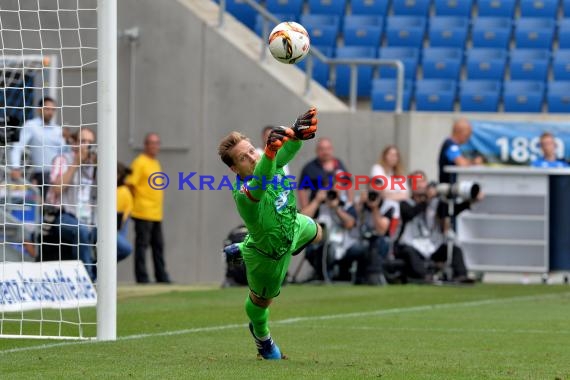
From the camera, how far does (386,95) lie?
22312 mm

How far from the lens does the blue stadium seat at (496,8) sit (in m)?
24.0

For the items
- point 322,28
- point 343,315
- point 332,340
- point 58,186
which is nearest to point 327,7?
point 322,28

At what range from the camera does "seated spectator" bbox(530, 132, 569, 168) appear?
18453 mm

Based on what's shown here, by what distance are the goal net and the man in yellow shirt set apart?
1169 mm

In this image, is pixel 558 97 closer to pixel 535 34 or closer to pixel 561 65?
pixel 561 65

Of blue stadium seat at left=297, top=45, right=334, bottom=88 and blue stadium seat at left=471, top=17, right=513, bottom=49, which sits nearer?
blue stadium seat at left=297, top=45, right=334, bottom=88

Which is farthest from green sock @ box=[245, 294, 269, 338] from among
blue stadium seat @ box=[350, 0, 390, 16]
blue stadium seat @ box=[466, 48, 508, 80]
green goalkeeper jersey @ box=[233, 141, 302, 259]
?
blue stadium seat @ box=[350, 0, 390, 16]

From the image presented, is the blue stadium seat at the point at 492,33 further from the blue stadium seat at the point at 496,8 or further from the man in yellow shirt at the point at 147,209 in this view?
the man in yellow shirt at the point at 147,209

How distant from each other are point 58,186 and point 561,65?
40.3 ft

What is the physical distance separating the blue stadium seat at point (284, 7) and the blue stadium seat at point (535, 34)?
4.17m

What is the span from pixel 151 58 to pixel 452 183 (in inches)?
225

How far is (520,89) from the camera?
2280cm

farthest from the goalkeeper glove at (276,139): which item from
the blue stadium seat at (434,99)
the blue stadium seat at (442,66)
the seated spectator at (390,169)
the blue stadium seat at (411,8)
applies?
the blue stadium seat at (411,8)

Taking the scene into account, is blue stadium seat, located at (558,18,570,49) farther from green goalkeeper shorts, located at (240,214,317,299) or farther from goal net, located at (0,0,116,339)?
green goalkeeper shorts, located at (240,214,317,299)
